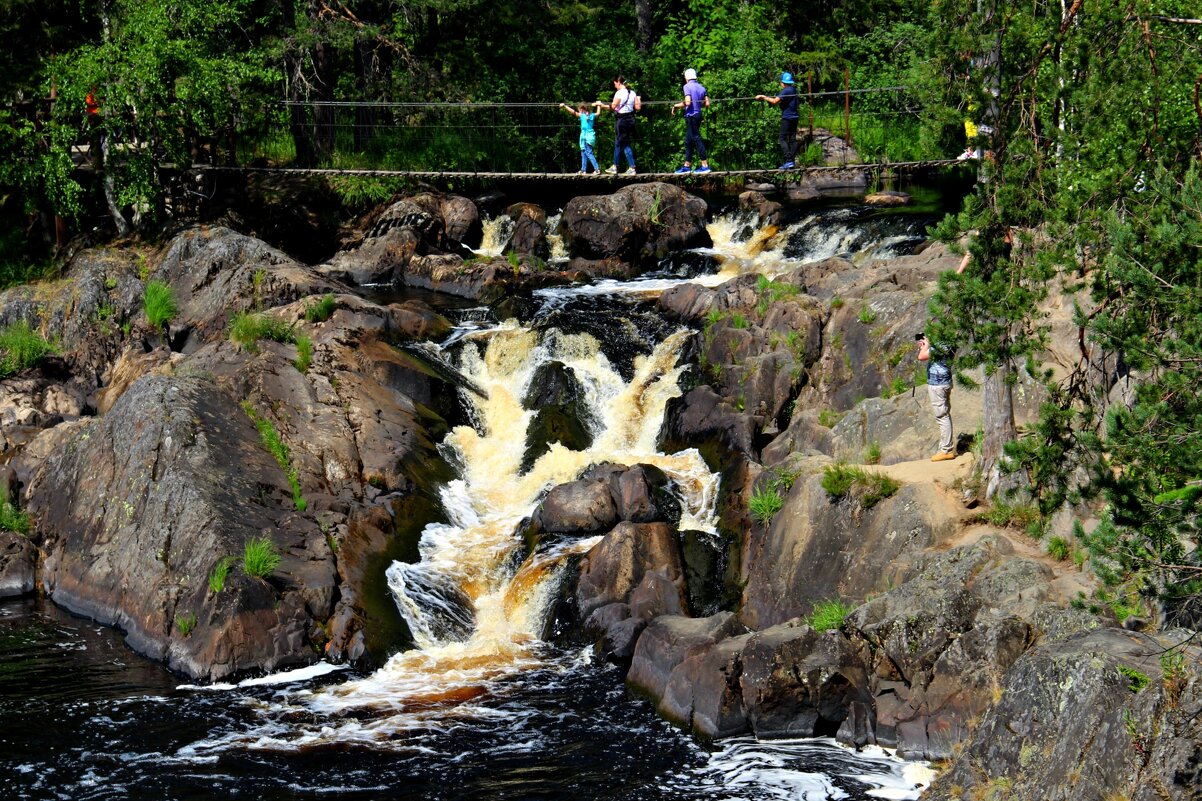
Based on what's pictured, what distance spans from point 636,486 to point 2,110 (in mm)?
16065

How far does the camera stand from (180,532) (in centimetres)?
1694

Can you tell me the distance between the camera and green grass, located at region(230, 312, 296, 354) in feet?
67.9

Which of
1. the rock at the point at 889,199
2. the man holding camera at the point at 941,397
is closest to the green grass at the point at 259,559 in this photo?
the man holding camera at the point at 941,397

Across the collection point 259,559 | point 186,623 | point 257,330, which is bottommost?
point 186,623

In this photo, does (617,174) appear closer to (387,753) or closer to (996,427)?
(996,427)

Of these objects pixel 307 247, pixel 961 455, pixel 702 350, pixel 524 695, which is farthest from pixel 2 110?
pixel 961 455

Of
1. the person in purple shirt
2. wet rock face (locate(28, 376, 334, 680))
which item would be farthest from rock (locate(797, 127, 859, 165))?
wet rock face (locate(28, 376, 334, 680))

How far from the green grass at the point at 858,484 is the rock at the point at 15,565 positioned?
10977 mm

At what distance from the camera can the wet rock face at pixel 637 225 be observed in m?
28.6

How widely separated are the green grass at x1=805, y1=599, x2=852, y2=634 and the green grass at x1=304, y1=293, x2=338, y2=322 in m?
10.3

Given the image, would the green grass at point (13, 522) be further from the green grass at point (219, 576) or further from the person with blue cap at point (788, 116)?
the person with blue cap at point (788, 116)

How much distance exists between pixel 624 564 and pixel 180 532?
5722 mm

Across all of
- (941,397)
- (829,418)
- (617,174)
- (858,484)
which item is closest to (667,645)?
(858,484)

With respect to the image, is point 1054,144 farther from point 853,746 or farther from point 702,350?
point 702,350
